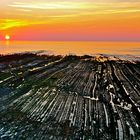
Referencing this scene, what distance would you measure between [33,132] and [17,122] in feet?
5.13

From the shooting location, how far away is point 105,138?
1413 centimetres

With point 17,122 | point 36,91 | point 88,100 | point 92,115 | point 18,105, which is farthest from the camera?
point 36,91

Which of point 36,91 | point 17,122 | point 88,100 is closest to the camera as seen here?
point 17,122

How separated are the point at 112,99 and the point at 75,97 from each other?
232cm

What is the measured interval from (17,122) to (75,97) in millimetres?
5824

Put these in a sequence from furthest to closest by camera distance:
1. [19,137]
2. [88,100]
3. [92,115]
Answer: [88,100]
[92,115]
[19,137]

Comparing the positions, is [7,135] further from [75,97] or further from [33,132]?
[75,97]

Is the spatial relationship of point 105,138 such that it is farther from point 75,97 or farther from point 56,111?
point 75,97

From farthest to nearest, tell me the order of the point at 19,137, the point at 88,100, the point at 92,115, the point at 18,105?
the point at 88,100 < the point at 18,105 < the point at 92,115 < the point at 19,137

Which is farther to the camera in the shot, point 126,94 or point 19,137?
point 126,94

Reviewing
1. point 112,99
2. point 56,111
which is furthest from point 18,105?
point 112,99

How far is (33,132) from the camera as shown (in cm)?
1458

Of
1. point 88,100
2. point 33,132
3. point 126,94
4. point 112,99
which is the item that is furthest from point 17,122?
point 126,94

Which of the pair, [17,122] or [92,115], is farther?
[92,115]
